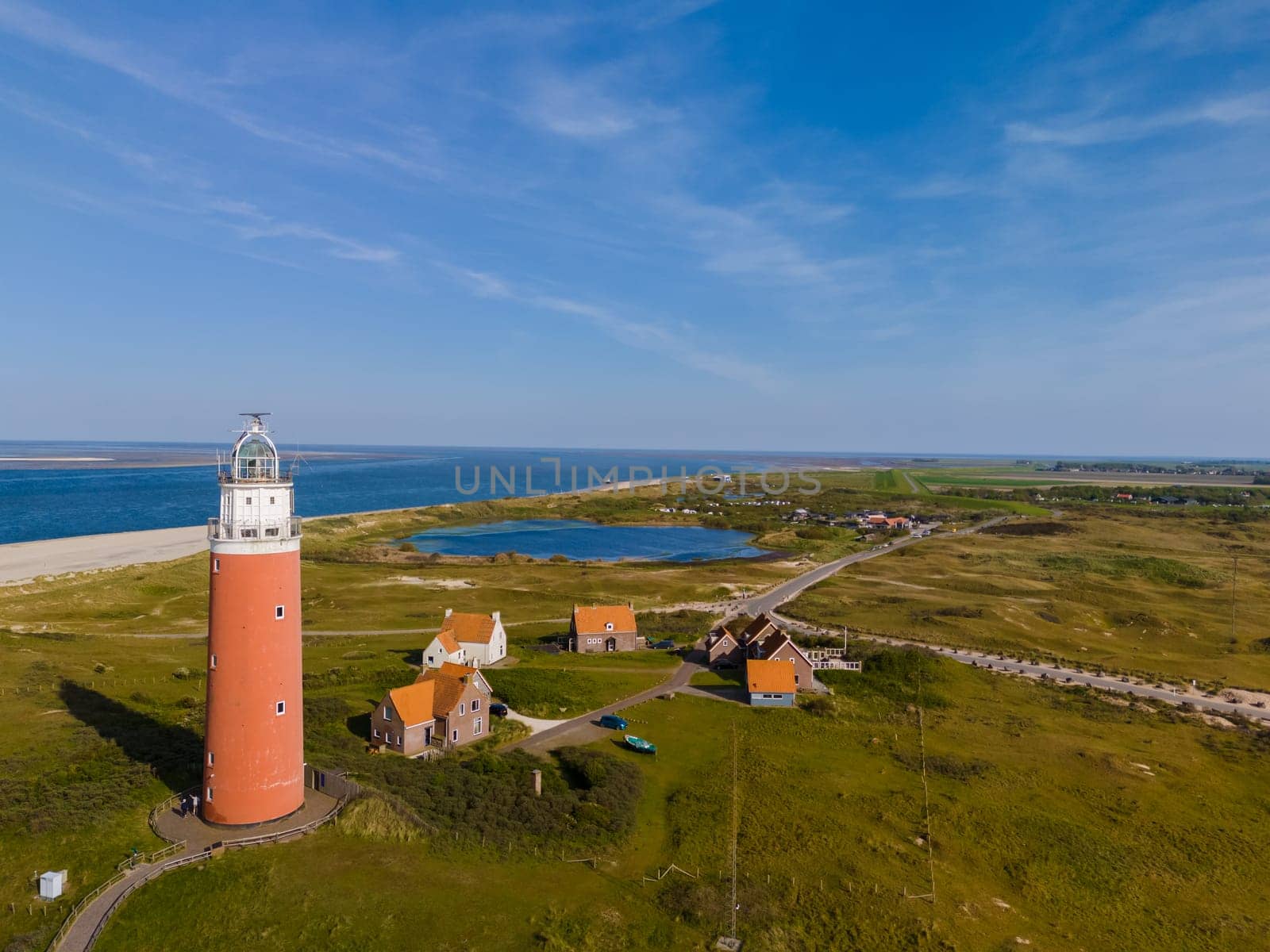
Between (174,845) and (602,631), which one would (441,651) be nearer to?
(602,631)

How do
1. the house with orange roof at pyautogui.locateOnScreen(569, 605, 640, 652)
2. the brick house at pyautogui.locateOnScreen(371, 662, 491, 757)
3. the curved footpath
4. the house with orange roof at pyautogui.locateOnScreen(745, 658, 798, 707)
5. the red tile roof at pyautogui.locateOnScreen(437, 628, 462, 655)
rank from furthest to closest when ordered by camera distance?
the house with orange roof at pyautogui.locateOnScreen(569, 605, 640, 652) → the red tile roof at pyautogui.locateOnScreen(437, 628, 462, 655) → the house with orange roof at pyautogui.locateOnScreen(745, 658, 798, 707) → the brick house at pyautogui.locateOnScreen(371, 662, 491, 757) → the curved footpath

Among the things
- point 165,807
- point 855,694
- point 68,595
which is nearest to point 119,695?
point 165,807

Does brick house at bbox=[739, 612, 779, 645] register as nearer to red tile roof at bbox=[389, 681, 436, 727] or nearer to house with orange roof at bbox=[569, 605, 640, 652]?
house with orange roof at bbox=[569, 605, 640, 652]

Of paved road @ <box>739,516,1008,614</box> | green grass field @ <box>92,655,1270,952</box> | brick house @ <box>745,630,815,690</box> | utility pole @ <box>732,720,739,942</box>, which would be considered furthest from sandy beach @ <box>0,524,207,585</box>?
utility pole @ <box>732,720,739,942</box>

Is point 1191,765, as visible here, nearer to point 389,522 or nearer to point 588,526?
point 588,526

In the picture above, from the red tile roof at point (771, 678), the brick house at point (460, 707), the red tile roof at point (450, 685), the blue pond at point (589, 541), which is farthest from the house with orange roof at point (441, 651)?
the blue pond at point (589, 541)

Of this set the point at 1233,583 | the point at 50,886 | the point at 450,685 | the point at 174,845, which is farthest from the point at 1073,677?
the point at 50,886
